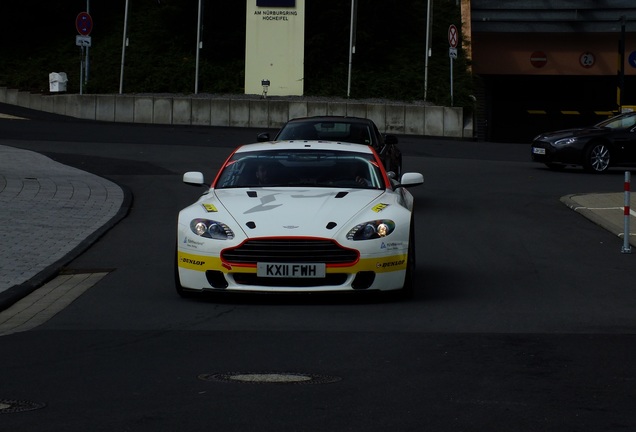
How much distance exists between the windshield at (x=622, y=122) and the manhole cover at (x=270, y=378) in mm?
22782

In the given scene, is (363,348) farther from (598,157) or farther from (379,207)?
(598,157)

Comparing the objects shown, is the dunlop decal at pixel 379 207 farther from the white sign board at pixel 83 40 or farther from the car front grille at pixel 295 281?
the white sign board at pixel 83 40

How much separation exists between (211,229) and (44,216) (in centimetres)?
724

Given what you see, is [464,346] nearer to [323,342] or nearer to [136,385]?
[323,342]

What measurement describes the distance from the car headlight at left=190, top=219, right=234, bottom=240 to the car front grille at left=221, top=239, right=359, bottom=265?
0.59 ft

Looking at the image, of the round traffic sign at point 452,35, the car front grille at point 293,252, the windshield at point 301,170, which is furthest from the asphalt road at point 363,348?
the round traffic sign at point 452,35

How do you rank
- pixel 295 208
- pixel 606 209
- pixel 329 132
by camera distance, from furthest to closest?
pixel 329 132 → pixel 606 209 → pixel 295 208

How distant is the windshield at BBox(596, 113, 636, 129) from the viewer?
29734 millimetres

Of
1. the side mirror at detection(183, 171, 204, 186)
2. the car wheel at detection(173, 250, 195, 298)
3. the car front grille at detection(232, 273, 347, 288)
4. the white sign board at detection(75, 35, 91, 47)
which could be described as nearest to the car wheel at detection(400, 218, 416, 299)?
the car front grille at detection(232, 273, 347, 288)

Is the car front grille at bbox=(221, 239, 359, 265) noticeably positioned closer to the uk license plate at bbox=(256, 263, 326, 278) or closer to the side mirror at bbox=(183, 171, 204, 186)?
the uk license plate at bbox=(256, 263, 326, 278)

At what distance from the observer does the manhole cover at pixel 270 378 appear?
7.78 metres

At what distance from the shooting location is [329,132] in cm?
2108

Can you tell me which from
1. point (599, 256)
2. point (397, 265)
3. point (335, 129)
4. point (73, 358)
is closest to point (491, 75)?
point (335, 129)

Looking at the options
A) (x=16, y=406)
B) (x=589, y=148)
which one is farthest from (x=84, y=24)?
(x=16, y=406)
